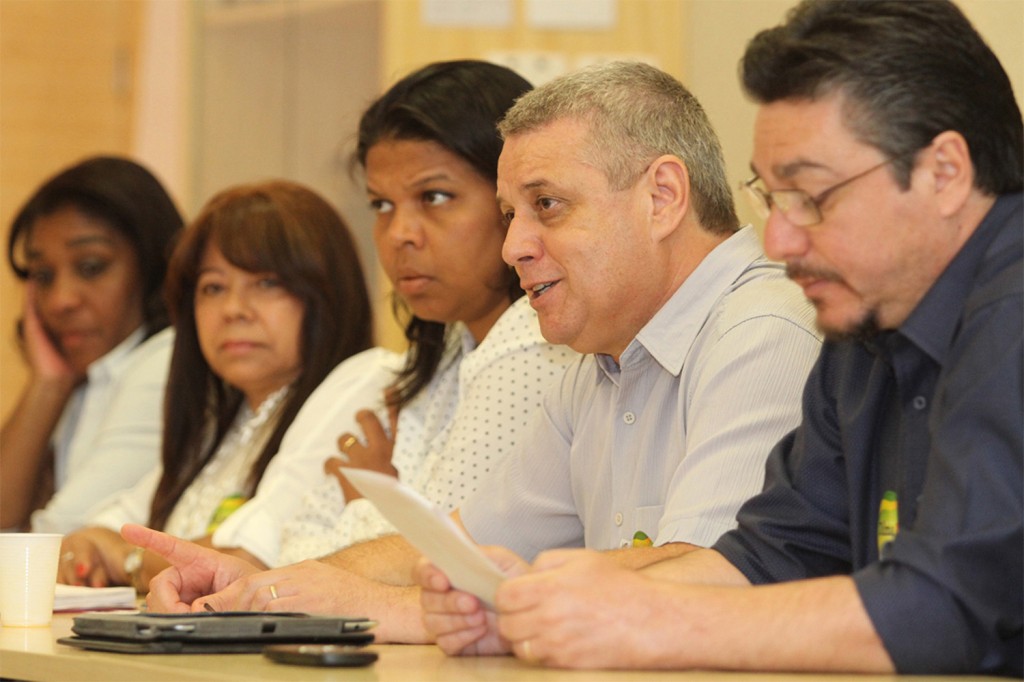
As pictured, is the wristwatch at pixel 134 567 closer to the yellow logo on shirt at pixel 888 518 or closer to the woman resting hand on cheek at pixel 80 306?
the woman resting hand on cheek at pixel 80 306

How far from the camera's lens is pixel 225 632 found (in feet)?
4.40

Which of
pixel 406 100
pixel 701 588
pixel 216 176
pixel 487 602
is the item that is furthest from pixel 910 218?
pixel 216 176

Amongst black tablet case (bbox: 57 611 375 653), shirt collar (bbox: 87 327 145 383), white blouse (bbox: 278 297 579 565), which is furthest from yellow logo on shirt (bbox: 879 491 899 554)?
shirt collar (bbox: 87 327 145 383)

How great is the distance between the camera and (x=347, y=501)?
254 centimetres

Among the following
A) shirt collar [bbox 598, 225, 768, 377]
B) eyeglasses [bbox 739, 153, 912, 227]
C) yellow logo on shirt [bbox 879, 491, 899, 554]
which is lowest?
yellow logo on shirt [bbox 879, 491, 899, 554]

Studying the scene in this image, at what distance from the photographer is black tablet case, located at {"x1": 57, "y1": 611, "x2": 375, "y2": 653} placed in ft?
4.32

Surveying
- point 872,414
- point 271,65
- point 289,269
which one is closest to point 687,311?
point 872,414

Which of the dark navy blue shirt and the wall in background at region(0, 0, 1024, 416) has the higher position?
the wall in background at region(0, 0, 1024, 416)

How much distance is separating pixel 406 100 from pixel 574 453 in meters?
0.82

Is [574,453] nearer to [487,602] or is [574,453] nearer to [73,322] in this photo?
Result: [487,602]

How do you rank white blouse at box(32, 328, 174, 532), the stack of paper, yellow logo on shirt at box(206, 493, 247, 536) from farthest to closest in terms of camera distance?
1. white blouse at box(32, 328, 174, 532)
2. yellow logo on shirt at box(206, 493, 247, 536)
3. the stack of paper

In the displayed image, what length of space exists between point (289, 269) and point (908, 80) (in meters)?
1.84

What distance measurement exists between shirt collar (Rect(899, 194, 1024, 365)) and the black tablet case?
2.00 feet

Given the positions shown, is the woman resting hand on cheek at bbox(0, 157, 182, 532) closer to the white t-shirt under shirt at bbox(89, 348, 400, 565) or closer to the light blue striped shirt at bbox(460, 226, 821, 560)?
the white t-shirt under shirt at bbox(89, 348, 400, 565)
